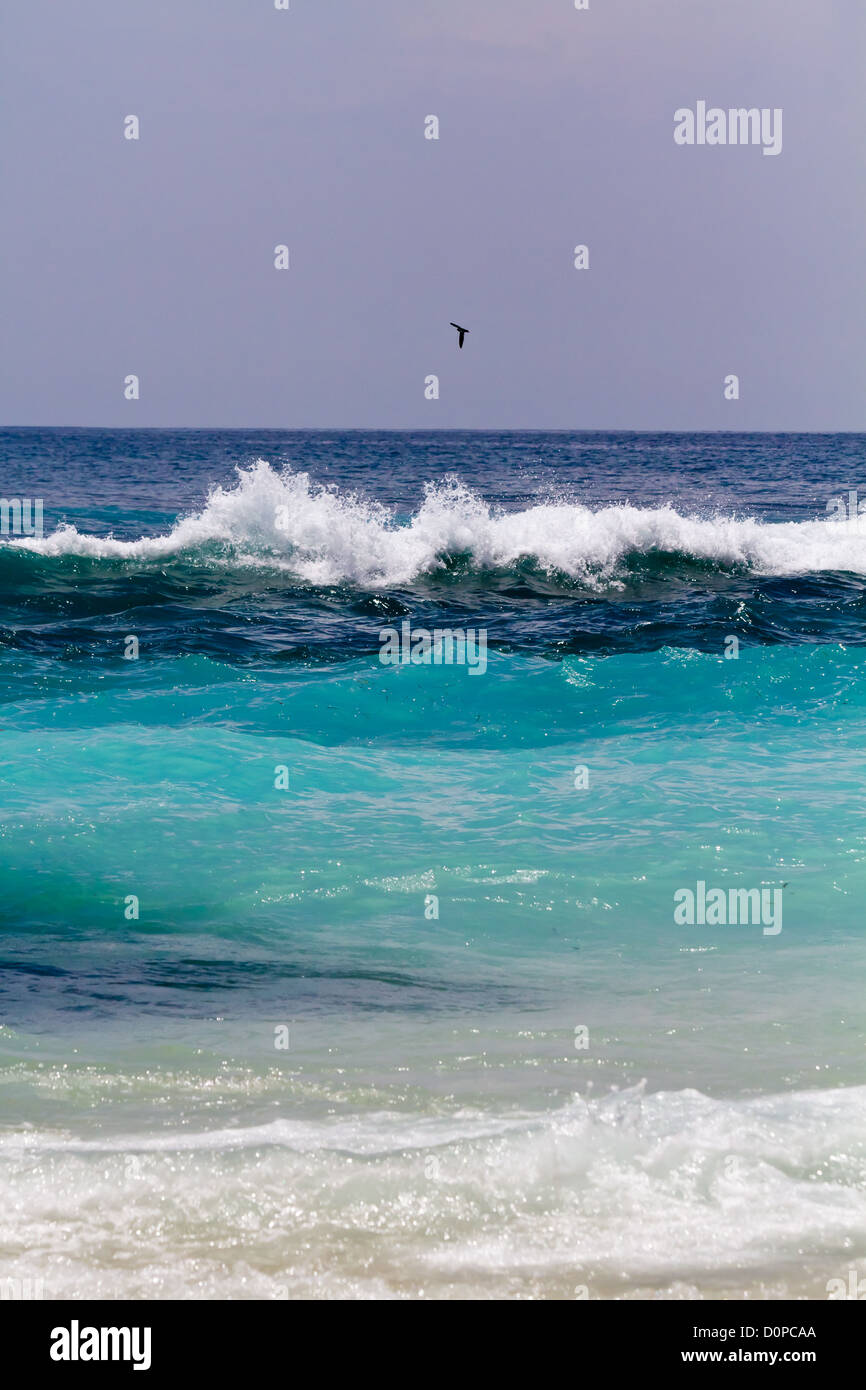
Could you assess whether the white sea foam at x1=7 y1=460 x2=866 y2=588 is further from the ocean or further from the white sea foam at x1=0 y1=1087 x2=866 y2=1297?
the white sea foam at x1=0 y1=1087 x2=866 y2=1297

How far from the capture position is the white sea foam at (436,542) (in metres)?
19.7

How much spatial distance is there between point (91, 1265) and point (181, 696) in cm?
912

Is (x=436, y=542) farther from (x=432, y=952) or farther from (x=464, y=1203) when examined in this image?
(x=464, y=1203)

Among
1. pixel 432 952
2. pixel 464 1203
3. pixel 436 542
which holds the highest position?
pixel 436 542

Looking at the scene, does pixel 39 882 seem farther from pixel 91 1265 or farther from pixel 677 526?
pixel 677 526

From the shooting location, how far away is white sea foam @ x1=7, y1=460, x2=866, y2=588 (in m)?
19.7

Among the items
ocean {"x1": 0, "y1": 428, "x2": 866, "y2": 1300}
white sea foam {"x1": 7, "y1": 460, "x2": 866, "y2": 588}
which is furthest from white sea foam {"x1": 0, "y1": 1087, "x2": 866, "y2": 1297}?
white sea foam {"x1": 7, "y1": 460, "x2": 866, "y2": 588}

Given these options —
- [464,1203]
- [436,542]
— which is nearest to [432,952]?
[464,1203]

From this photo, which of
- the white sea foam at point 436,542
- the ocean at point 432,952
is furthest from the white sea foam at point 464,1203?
the white sea foam at point 436,542

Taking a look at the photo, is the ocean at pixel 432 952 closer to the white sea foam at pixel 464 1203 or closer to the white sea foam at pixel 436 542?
the white sea foam at pixel 464 1203

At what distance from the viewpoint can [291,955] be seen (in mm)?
6301

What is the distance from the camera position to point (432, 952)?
6.31 metres

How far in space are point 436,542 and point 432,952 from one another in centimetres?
1450
